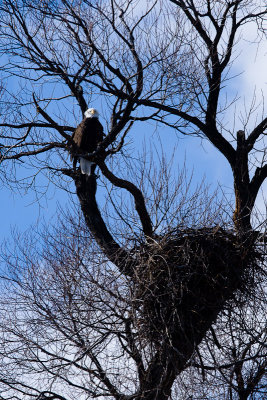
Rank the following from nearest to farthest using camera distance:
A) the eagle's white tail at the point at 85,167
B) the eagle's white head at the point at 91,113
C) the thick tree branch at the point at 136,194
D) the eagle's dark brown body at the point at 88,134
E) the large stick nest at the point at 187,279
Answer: the large stick nest at the point at 187,279
the thick tree branch at the point at 136,194
the eagle's white tail at the point at 85,167
the eagle's dark brown body at the point at 88,134
the eagle's white head at the point at 91,113

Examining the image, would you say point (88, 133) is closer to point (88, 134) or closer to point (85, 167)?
point (88, 134)

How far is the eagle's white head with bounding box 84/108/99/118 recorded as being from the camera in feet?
25.1

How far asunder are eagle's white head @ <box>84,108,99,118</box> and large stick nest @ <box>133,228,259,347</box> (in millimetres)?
2249

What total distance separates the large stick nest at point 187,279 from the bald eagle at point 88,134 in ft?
5.12

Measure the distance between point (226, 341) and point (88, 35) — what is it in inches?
129

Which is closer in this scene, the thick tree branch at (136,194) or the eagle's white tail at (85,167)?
the thick tree branch at (136,194)

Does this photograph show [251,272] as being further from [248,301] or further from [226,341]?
[226,341]

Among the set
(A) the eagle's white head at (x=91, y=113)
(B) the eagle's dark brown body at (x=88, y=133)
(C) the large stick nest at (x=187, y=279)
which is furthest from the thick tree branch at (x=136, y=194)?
(A) the eagle's white head at (x=91, y=113)

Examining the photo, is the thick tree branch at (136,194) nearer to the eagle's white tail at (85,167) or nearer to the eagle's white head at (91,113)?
the eagle's white tail at (85,167)

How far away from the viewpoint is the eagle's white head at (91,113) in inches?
301

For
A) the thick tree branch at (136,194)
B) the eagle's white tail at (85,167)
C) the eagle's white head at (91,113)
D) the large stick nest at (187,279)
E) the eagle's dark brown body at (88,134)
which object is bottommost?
the large stick nest at (187,279)

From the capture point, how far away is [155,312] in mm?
5770

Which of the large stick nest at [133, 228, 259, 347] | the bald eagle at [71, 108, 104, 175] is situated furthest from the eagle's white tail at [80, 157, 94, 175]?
the large stick nest at [133, 228, 259, 347]

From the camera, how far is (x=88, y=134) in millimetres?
7633
